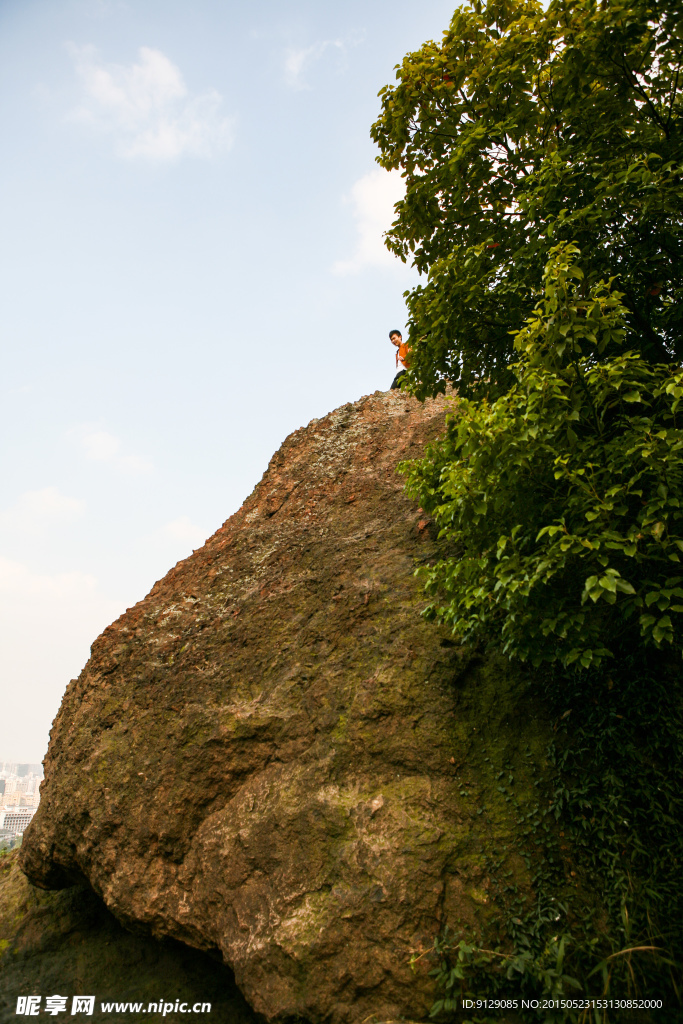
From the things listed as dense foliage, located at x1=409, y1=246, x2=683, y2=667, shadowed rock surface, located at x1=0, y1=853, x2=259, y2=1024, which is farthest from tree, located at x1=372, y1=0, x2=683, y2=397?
shadowed rock surface, located at x1=0, y1=853, x2=259, y2=1024

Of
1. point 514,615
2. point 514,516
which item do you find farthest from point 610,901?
point 514,516

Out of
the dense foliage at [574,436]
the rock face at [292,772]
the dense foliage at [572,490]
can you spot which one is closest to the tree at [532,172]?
the dense foliage at [574,436]

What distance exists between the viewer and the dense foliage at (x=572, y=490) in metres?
4.35

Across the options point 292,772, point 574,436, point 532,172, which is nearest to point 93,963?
point 292,772

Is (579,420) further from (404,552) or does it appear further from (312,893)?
(312,893)

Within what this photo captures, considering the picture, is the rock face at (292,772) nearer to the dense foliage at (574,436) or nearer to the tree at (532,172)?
the dense foliage at (574,436)

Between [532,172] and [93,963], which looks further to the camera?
[93,963]

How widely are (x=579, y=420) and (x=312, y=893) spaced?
184 inches

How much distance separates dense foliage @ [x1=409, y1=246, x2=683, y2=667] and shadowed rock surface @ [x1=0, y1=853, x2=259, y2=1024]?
487 cm

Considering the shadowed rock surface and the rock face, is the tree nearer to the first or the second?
the rock face

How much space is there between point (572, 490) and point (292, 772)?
391cm

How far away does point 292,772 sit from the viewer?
6070mm

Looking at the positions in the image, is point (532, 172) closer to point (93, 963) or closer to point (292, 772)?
point (292, 772)

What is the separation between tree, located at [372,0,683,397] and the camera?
207 inches
